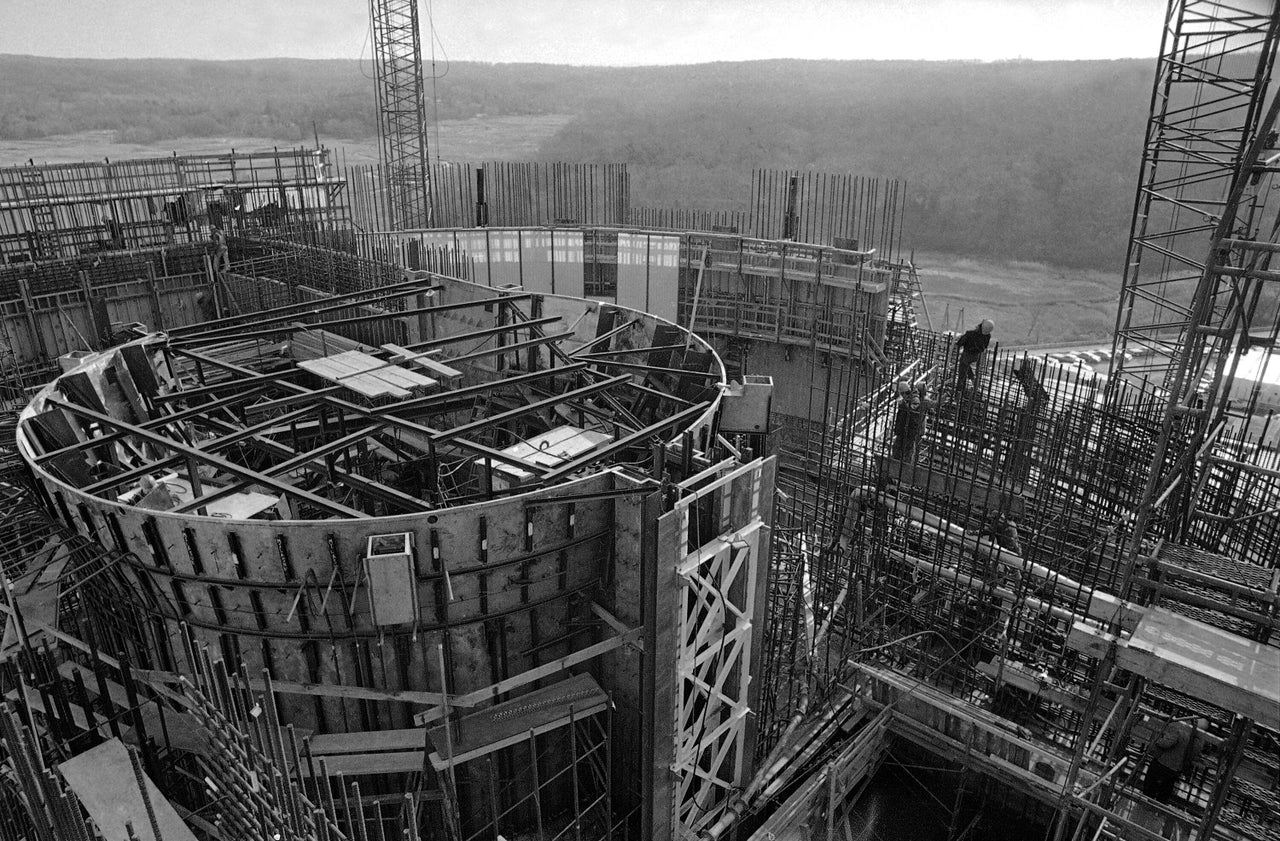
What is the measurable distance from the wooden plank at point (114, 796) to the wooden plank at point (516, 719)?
7.78ft

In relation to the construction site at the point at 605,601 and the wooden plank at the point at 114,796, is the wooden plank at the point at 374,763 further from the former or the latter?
the wooden plank at the point at 114,796

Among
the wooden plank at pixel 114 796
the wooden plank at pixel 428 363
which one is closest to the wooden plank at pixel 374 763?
the wooden plank at pixel 114 796

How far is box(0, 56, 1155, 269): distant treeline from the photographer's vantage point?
66.4 meters

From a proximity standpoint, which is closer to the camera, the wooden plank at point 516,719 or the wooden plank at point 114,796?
the wooden plank at point 114,796

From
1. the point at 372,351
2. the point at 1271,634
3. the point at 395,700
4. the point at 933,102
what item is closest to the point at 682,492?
the point at 395,700

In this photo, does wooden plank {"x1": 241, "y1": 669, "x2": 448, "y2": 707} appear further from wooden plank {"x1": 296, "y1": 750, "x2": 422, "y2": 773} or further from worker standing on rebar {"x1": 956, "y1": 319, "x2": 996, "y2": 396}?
worker standing on rebar {"x1": 956, "y1": 319, "x2": 996, "y2": 396}

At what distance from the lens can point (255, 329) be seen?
1444 cm

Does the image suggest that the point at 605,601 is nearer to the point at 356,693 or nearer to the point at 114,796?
the point at 356,693

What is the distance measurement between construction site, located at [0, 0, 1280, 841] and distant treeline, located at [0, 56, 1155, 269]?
51.0 meters

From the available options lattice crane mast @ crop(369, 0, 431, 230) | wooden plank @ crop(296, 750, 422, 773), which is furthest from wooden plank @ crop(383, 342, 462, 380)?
lattice crane mast @ crop(369, 0, 431, 230)

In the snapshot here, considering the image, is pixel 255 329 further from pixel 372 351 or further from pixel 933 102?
pixel 933 102

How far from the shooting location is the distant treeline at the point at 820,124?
6644 centimetres

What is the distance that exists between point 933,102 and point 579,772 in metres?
95.0

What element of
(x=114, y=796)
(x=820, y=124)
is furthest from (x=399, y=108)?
(x=820, y=124)
